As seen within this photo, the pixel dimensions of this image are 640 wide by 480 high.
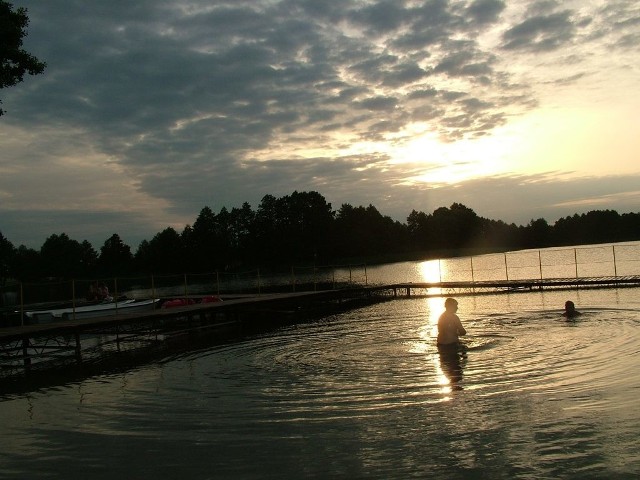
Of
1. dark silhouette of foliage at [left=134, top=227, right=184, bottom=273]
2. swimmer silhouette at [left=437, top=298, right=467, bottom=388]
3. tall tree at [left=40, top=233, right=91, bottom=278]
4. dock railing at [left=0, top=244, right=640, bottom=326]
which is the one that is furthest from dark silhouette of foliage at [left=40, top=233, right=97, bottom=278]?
swimmer silhouette at [left=437, top=298, right=467, bottom=388]

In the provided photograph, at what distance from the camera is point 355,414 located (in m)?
9.57

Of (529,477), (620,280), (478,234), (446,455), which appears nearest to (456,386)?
(446,455)

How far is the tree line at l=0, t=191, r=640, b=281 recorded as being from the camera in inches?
4562

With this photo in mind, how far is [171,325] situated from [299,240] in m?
92.8

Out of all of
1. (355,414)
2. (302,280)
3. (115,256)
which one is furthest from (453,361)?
(115,256)

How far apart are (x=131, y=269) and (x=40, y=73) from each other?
104924 millimetres

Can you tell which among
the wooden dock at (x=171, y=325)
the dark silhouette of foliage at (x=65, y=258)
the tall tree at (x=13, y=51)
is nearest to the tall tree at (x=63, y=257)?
the dark silhouette of foliage at (x=65, y=258)

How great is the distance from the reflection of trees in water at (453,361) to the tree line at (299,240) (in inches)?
3911

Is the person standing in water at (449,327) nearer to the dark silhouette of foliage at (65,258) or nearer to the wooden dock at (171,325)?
the wooden dock at (171,325)

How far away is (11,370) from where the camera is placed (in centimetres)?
1809

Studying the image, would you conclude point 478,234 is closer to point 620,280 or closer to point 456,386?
point 620,280

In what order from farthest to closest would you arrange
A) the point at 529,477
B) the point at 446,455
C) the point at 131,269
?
the point at 131,269, the point at 446,455, the point at 529,477

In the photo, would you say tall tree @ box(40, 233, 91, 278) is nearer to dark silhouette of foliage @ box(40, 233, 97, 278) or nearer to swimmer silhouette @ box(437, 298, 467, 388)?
dark silhouette of foliage @ box(40, 233, 97, 278)

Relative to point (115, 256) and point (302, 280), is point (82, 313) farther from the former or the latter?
point (115, 256)
